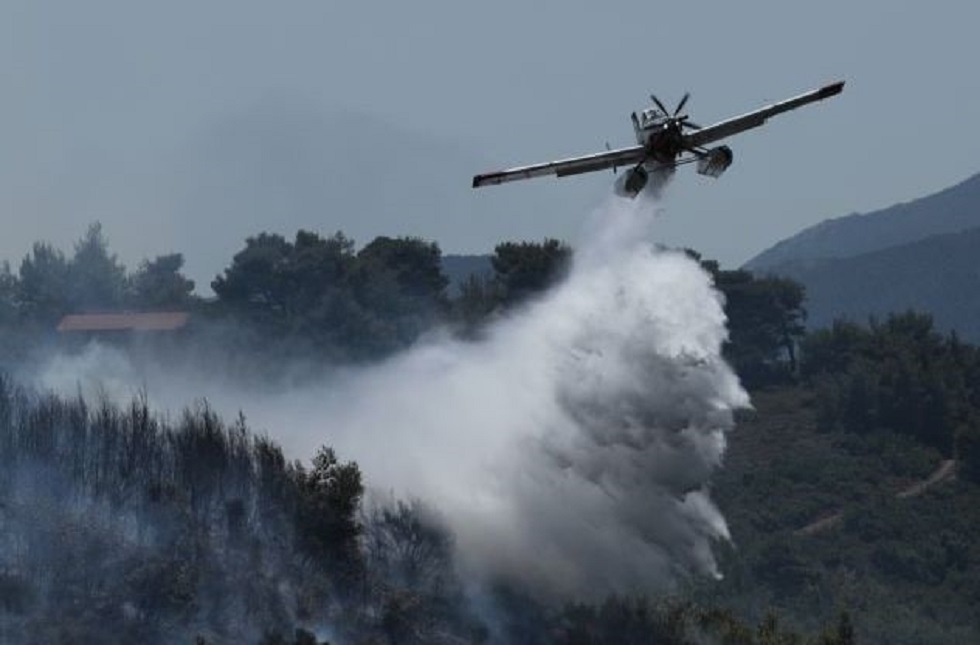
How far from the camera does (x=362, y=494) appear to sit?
82.2m

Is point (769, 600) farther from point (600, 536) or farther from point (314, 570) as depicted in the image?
point (314, 570)

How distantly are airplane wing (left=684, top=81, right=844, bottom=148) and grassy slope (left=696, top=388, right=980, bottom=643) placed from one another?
41.8m

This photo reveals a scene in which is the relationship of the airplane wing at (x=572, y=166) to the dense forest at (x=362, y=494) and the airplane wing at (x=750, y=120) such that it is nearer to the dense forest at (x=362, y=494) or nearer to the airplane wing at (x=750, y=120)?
the airplane wing at (x=750, y=120)

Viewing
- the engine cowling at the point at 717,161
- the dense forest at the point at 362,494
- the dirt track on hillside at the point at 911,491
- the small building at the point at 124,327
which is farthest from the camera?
A: the small building at the point at 124,327

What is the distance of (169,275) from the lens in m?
197

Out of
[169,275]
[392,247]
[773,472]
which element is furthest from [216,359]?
[169,275]

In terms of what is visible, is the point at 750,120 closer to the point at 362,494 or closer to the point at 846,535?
the point at 362,494

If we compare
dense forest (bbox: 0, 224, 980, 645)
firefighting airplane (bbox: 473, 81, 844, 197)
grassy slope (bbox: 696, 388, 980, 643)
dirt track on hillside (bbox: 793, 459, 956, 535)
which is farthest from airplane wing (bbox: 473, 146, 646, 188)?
dirt track on hillside (bbox: 793, 459, 956, 535)

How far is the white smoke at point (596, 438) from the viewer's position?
80.4 metres

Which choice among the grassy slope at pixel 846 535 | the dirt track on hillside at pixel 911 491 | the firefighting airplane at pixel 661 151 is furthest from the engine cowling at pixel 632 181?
the dirt track on hillside at pixel 911 491

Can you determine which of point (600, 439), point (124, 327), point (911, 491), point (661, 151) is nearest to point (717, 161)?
point (661, 151)

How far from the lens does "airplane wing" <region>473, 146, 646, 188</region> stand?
233ft

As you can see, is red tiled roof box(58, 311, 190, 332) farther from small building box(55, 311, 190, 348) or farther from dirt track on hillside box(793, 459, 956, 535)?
dirt track on hillside box(793, 459, 956, 535)

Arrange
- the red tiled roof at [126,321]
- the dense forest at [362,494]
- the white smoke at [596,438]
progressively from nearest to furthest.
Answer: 1. the dense forest at [362,494]
2. the white smoke at [596,438]
3. the red tiled roof at [126,321]
